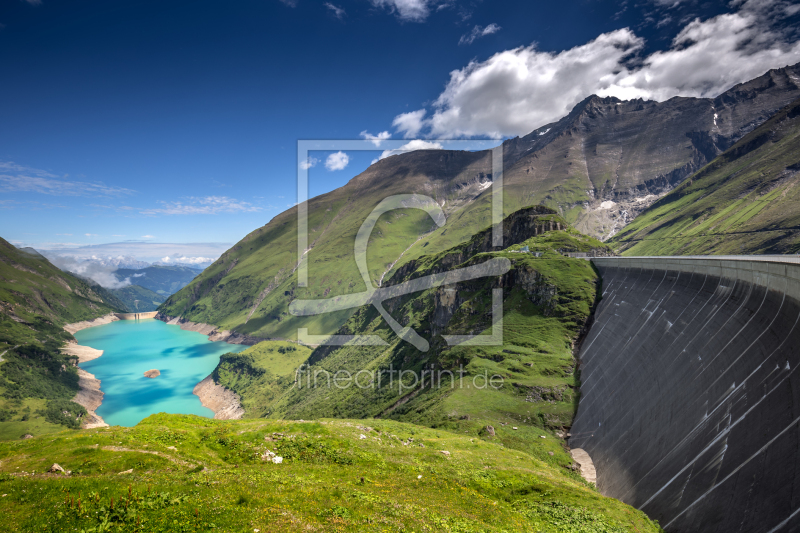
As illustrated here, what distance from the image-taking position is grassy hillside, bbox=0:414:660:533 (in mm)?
15391

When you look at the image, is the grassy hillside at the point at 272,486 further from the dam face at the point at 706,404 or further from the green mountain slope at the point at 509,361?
the green mountain slope at the point at 509,361

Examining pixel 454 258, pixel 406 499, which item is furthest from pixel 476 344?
pixel 454 258

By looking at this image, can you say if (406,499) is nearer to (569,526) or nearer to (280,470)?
(280,470)

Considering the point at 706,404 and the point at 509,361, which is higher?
the point at 706,404

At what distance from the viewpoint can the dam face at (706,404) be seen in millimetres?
23766

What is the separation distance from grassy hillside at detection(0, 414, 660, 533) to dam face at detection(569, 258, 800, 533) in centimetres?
674

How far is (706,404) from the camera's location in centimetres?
3366

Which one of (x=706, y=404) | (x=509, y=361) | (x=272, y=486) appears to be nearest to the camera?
(x=272, y=486)

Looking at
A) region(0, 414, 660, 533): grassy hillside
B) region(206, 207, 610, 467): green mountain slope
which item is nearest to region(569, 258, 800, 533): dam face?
region(0, 414, 660, 533): grassy hillside

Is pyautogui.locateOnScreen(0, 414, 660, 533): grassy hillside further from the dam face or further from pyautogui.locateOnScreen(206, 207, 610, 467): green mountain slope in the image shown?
pyautogui.locateOnScreen(206, 207, 610, 467): green mountain slope

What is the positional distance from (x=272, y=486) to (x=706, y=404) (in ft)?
129

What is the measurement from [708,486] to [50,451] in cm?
4822

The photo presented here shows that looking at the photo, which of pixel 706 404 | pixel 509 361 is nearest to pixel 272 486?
pixel 706 404

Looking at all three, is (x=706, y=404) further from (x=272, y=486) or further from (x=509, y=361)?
(x=509, y=361)
